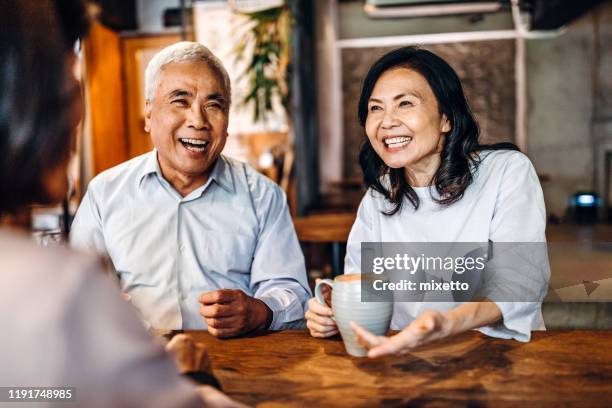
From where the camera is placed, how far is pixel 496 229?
1.47m

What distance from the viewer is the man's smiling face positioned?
1635mm

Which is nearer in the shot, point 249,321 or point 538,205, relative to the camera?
point 249,321

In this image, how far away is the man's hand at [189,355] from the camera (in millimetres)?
821

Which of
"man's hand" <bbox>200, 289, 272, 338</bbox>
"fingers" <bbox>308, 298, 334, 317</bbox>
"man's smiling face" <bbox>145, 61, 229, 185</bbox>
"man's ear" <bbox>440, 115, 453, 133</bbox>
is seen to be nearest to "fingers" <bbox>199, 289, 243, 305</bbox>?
"man's hand" <bbox>200, 289, 272, 338</bbox>

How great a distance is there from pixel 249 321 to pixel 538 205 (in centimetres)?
87

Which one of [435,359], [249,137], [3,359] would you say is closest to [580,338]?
[435,359]

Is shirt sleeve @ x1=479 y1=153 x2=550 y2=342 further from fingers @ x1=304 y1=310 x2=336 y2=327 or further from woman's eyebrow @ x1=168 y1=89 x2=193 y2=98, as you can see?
woman's eyebrow @ x1=168 y1=89 x2=193 y2=98

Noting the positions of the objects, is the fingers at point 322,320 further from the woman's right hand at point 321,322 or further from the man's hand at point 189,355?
the man's hand at point 189,355

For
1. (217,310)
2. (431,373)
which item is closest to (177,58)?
(217,310)

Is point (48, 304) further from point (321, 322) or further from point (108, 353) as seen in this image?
point (321, 322)

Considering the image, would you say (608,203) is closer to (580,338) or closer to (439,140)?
(439,140)

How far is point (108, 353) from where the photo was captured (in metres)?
0.48

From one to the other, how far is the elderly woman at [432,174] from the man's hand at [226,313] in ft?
1.42

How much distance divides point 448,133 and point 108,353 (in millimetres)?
1390
